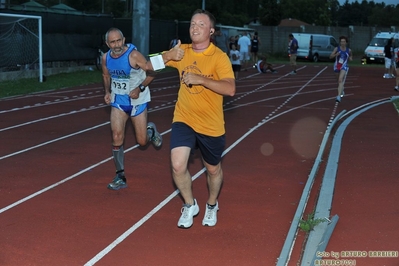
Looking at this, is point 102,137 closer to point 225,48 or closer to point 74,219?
point 74,219

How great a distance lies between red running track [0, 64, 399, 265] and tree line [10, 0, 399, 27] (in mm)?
39134

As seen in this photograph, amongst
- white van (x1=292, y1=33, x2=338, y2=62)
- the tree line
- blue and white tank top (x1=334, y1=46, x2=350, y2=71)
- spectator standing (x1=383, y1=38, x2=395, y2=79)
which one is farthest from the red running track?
the tree line

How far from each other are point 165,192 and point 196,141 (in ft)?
6.53

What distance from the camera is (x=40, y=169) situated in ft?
34.2

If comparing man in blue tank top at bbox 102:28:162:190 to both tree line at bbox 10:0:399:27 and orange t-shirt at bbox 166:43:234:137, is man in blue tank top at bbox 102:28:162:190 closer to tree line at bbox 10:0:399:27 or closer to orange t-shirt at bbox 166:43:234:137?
orange t-shirt at bbox 166:43:234:137

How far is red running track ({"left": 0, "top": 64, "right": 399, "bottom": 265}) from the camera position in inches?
265

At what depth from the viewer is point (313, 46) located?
4919 cm

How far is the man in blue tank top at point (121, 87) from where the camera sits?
29.3 ft

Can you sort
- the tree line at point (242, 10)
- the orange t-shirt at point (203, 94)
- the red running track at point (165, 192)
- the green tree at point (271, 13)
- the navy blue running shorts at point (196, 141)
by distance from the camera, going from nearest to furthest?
the red running track at point (165, 192) → the orange t-shirt at point (203, 94) → the navy blue running shorts at point (196, 141) → the tree line at point (242, 10) → the green tree at point (271, 13)

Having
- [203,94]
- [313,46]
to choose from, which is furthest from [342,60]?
[313,46]

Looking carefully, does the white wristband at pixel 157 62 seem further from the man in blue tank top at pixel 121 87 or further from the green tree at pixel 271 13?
the green tree at pixel 271 13

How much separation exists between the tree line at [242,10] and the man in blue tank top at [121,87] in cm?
4435

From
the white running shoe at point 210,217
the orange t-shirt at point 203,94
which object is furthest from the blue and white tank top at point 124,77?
the white running shoe at point 210,217

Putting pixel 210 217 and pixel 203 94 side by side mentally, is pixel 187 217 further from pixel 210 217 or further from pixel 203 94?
pixel 203 94
